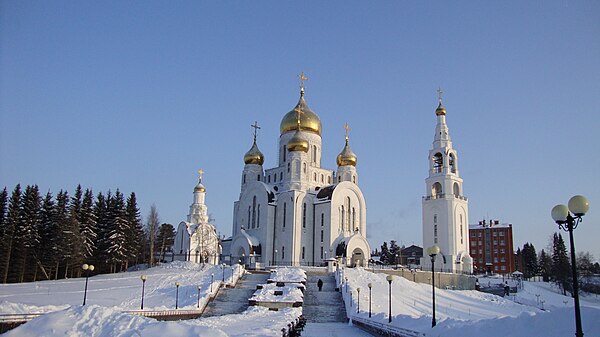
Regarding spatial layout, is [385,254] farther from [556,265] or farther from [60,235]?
[60,235]

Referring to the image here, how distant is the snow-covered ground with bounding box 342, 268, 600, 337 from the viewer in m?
9.50

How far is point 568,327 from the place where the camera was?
907 cm

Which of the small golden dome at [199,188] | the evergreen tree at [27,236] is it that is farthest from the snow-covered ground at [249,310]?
the small golden dome at [199,188]

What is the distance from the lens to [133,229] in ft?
176

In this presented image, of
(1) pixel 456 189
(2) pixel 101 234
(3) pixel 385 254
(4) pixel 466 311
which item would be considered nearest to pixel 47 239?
(2) pixel 101 234

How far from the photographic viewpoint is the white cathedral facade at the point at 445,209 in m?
47.3

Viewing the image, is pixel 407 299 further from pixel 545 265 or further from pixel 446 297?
pixel 545 265

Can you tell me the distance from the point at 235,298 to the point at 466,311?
13.2 m

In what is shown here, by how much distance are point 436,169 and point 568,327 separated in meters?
42.4

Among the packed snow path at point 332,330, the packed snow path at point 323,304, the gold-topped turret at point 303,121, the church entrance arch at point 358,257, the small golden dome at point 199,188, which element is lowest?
the packed snow path at point 332,330

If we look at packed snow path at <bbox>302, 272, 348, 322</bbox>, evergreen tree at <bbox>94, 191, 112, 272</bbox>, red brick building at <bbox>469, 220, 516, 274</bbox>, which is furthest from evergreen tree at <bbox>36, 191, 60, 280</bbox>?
red brick building at <bbox>469, 220, 516, 274</bbox>

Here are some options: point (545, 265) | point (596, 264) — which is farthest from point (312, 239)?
point (596, 264)

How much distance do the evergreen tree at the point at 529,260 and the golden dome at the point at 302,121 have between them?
1874 inches

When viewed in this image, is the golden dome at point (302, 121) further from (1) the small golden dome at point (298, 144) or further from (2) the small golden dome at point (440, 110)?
(2) the small golden dome at point (440, 110)
